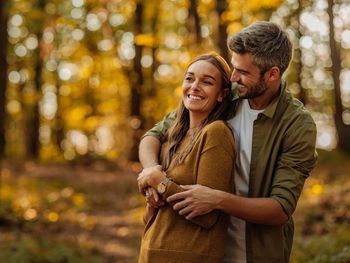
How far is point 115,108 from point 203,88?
24.4 m

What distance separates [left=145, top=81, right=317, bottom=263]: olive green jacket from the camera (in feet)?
9.06

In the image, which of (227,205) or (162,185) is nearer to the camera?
(227,205)

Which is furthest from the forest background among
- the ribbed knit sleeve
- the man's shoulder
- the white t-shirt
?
the ribbed knit sleeve

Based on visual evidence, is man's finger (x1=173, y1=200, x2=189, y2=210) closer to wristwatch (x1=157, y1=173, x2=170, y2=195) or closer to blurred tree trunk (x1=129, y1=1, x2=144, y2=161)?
wristwatch (x1=157, y1=173, x2=170, y2=195)

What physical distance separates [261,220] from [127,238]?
6693 millimetres

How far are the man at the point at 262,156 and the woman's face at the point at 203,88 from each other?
108 millimetres

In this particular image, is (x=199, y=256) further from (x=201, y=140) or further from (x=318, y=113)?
(x=318, y=113)

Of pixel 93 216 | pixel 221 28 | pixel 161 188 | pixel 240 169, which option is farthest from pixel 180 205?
pixel 93 216

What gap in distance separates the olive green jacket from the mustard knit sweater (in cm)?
15

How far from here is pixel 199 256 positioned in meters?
2.75

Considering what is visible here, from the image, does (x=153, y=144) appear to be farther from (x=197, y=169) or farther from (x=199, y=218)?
(x=199, y=218)

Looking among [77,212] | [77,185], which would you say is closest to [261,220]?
[77,212]

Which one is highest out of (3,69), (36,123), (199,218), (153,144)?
(3,69)

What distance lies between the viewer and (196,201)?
2703mm
